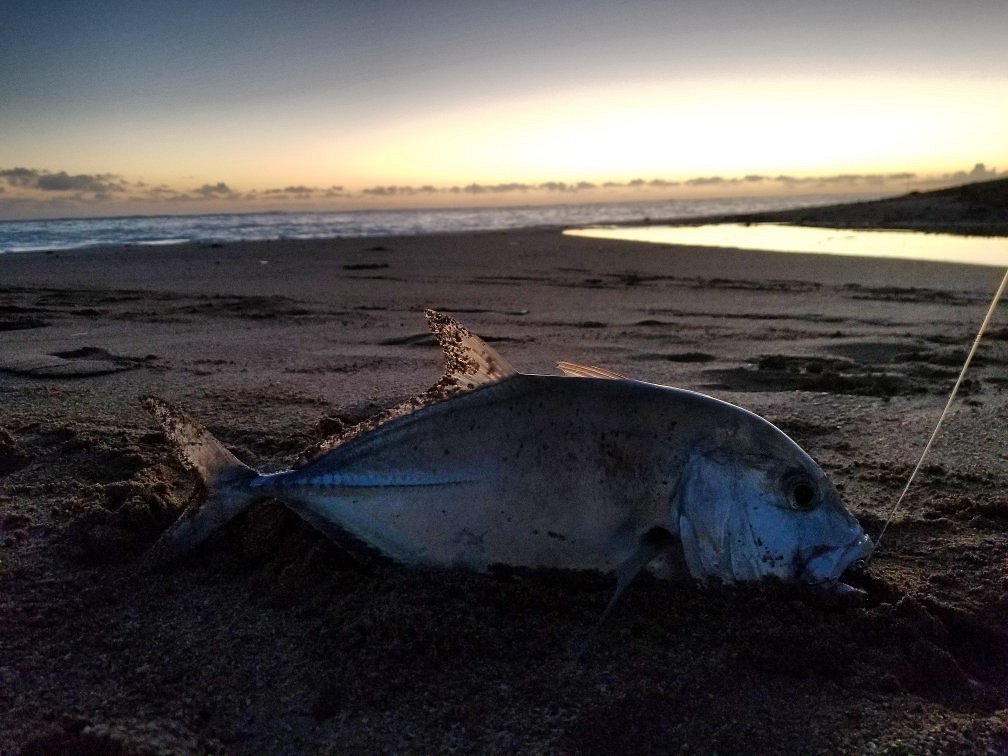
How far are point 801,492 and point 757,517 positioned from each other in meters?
0.15

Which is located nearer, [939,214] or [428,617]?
[428,617]

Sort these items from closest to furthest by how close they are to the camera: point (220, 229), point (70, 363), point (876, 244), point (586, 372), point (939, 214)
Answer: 1. point (586, 372)
2. point (70, 363)
3. point (876, 244)
4. point (939, 214)
5. point (220, 229)

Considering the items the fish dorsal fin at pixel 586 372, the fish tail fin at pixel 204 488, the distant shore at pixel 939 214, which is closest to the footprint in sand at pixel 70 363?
the fish tail fin at pixel 204 488

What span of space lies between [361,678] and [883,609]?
150 cm

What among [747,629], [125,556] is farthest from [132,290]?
[747,629]

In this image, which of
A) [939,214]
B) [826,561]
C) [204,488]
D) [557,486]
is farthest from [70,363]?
[939,214]

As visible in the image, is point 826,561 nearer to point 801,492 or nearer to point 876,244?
point 801,492

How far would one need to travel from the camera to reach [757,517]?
211 cm

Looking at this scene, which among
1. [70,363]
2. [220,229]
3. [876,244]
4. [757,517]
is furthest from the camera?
[220,229]

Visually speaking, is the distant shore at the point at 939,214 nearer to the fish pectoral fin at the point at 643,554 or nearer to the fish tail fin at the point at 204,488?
the fish pectoral fin at the point at 643,554

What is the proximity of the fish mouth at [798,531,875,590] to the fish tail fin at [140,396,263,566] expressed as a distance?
1664mm

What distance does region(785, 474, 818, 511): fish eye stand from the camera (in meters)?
2.12

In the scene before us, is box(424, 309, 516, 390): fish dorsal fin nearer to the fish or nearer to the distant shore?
the fish

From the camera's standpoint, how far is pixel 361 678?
201 cm
